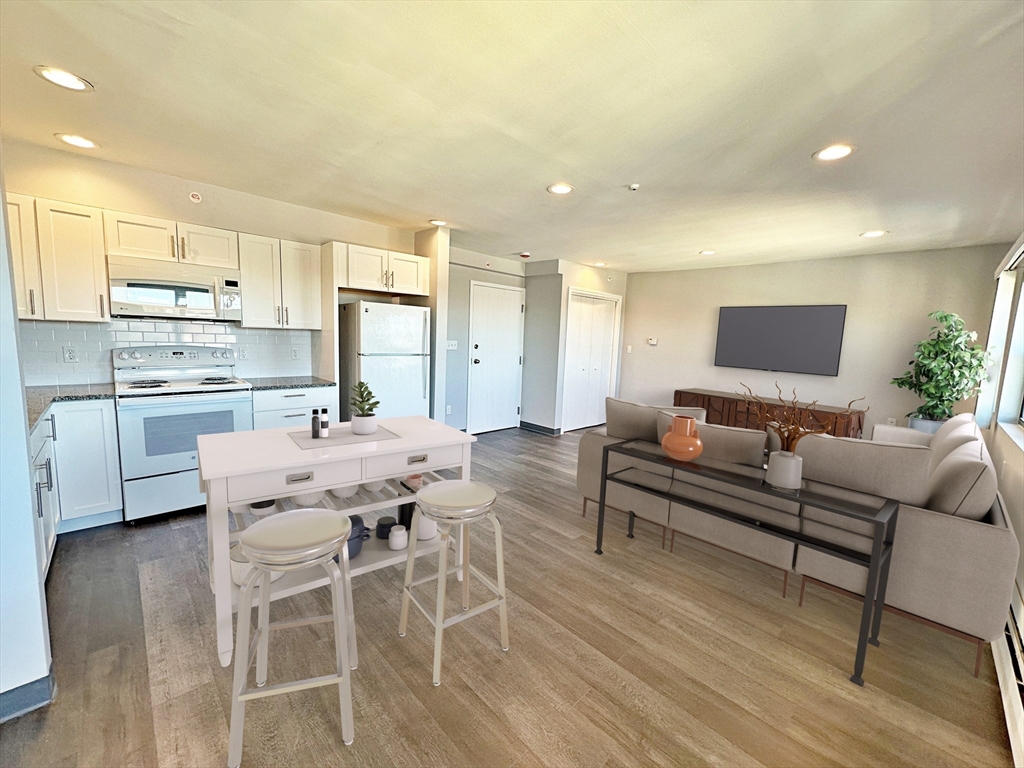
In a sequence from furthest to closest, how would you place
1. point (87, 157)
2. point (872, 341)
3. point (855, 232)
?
point (872, 341) < point (855, 232) < point (87, 157)

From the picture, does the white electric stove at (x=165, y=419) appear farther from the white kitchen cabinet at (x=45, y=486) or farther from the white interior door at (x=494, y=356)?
the white interior door at (x=494, y=356)

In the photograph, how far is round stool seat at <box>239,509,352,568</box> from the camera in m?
1.30

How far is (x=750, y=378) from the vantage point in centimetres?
561

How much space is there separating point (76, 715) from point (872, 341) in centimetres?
676

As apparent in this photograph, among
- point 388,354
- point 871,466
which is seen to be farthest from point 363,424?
point 871,466

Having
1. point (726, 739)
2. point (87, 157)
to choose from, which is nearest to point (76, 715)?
point (726, 739)

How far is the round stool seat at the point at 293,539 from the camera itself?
4.25 feet

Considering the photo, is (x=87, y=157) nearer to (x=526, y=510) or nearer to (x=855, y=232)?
(x=526, y=510)

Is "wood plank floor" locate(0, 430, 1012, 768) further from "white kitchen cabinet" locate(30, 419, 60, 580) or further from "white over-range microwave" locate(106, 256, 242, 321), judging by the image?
"white over-range microwave" locate(106, 256, 242, 321)

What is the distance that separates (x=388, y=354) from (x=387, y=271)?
31.9 inches

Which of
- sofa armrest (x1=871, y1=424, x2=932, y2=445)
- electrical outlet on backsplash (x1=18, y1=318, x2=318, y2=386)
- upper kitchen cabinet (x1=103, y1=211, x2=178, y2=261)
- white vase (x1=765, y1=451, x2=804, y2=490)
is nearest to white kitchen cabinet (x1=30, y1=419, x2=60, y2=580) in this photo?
electrical outlet on backsplash (x1=18, y1=318, x2=318, y2=386)

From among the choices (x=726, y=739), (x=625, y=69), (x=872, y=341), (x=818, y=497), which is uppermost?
(x=625, y=69)

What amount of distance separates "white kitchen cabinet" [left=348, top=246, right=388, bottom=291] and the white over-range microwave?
2.96 ft

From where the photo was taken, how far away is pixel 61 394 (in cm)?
255
